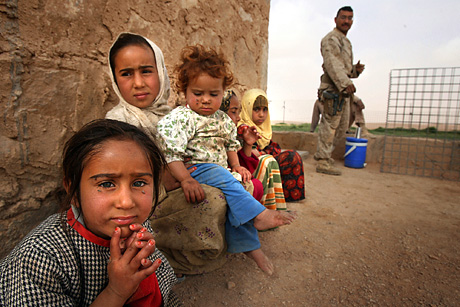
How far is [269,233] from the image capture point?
7.78 ft

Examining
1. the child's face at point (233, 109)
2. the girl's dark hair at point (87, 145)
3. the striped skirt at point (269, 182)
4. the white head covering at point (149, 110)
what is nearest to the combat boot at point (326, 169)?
the striped skirt at point (269, 182)

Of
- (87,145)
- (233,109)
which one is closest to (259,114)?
(233,109)

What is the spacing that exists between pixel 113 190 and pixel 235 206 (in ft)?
2.75

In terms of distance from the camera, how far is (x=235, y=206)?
1.60 meters

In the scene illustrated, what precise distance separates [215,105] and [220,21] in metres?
1.66

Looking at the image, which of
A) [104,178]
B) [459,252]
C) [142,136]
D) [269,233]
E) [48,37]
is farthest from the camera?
[269,233]

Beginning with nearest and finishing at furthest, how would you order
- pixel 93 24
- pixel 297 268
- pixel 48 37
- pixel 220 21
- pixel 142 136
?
pixel 142 136 → pixel 48 37 → pixel 93 24 → pixel 297 268 → pixel 220 21

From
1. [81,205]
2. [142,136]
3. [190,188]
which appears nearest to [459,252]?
[190,188]

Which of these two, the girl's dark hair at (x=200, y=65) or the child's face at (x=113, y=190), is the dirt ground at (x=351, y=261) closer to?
the child's face at (x=113, y=190)

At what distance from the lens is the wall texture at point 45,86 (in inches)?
52.6

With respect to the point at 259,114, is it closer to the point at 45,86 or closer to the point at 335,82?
the point at 45,86

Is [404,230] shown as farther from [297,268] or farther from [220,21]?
[220,21]

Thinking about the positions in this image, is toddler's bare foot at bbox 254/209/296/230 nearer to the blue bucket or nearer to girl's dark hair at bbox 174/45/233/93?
girl's dark hair at bbox 174/45/233/93

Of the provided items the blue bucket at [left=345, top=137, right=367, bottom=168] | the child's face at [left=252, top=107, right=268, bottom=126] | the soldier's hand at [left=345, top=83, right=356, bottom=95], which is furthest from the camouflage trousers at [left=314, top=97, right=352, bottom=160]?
the child's face at [left=252, top=107, right=268, bottom=126]
